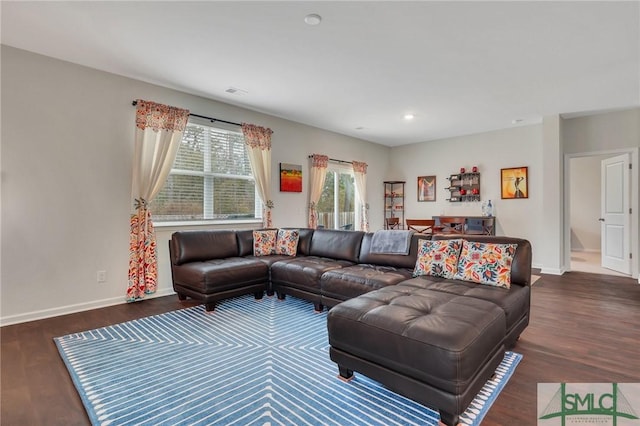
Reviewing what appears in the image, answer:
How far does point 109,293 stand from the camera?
3.63 meters

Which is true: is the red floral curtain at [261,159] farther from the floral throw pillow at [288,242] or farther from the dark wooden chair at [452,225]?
the dark wooden chair at [452,225]

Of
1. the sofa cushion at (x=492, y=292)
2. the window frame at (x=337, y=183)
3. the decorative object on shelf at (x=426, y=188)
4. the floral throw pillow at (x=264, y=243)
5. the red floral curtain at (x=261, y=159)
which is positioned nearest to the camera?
the sofa cushion at (x=492, y=292)

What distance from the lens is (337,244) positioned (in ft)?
13.1

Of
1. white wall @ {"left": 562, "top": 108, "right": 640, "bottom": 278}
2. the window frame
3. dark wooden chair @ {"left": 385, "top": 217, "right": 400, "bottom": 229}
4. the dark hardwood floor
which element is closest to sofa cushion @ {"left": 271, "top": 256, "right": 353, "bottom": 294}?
the dark hardwood floor

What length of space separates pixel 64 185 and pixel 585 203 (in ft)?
33.9

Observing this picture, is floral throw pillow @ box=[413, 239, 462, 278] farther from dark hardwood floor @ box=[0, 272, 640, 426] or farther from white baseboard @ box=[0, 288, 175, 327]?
white baseboard @ box=[0, 288, 175, 327]

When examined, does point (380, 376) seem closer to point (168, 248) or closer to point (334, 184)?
point (168, 248)

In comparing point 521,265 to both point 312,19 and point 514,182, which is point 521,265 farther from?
A: point 514,182

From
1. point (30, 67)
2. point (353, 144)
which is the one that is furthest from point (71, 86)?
point (353, 144)

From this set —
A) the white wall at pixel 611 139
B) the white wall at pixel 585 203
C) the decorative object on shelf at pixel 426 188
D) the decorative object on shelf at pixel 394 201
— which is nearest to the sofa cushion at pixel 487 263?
the white wall at pixel 611 139

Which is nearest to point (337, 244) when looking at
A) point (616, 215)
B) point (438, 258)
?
point (438, 258)

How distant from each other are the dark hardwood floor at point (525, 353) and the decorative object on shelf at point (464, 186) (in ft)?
9.46

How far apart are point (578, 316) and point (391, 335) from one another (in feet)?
8.94

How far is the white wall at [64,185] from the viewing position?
10.00ft
